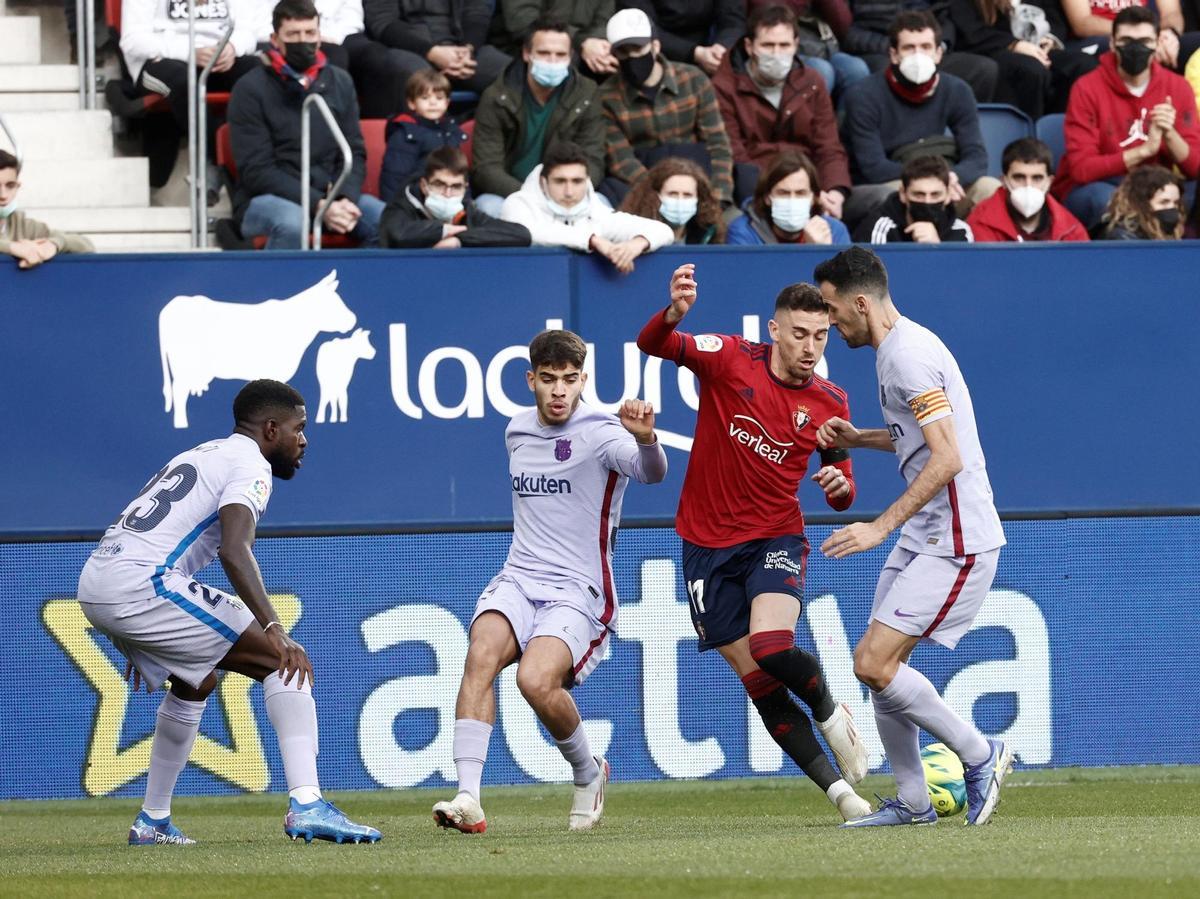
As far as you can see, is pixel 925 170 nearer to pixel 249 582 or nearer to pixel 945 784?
pixel 945 784

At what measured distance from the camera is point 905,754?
7.66m

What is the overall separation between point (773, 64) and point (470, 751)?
20.7ft

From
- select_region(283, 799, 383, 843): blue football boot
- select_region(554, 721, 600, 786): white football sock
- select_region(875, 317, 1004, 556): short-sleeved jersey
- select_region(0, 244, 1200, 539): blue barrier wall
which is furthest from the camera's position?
select_region(0, 244, 1200, 539): blue barrier wall

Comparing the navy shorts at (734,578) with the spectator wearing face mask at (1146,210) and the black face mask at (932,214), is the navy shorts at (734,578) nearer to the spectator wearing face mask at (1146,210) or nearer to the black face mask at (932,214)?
the black face mask at (932,214)

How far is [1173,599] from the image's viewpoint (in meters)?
10.5

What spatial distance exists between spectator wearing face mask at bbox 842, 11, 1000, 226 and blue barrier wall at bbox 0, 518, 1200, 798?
10.2ft

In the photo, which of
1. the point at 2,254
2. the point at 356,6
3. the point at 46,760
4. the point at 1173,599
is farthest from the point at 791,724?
the point at 356,6

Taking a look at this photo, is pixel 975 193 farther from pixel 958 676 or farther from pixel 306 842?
pixel 306 842

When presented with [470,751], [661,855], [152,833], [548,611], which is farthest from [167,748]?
[661,855]

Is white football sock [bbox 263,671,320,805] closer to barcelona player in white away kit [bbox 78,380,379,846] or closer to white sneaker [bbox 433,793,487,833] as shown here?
barcelona player in white away kit [bbox 78,380,379,846]

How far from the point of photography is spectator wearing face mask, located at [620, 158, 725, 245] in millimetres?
11219

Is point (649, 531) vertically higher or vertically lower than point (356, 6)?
lower

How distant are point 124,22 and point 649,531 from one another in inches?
205

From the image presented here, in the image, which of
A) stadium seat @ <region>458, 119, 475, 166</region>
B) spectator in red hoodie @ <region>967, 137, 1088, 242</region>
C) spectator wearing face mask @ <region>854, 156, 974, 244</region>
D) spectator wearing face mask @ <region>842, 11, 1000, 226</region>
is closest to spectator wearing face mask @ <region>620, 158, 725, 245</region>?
spectator wearing face mask @ <region>854, 156, 974, 244</region>
